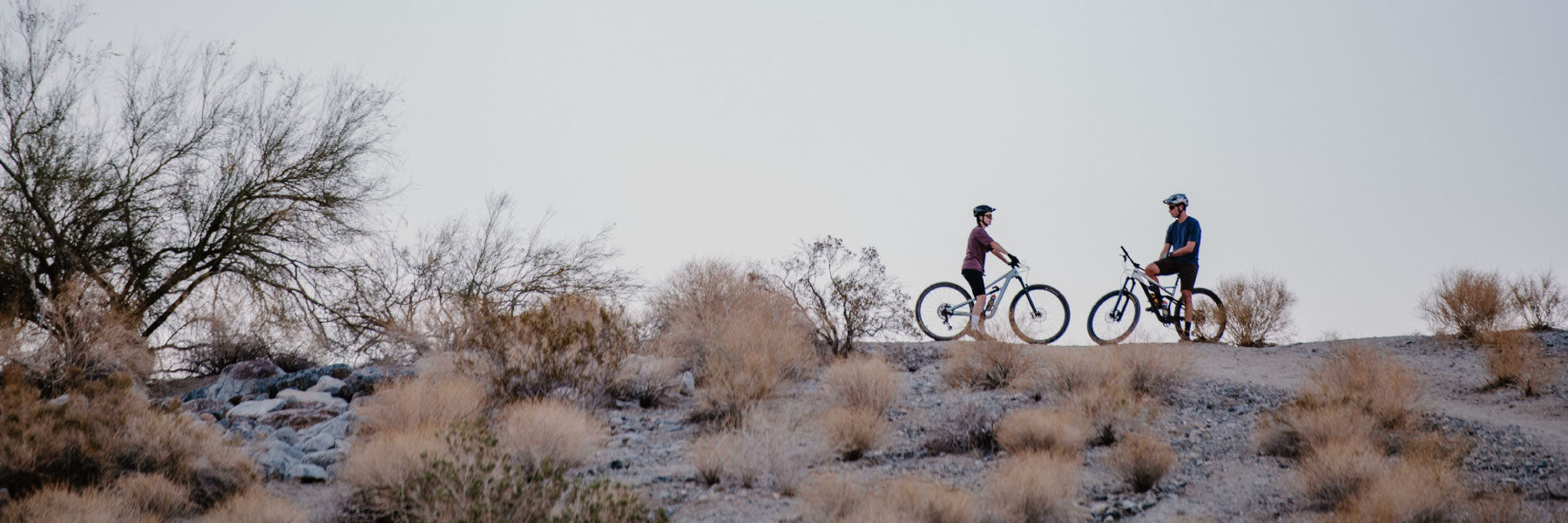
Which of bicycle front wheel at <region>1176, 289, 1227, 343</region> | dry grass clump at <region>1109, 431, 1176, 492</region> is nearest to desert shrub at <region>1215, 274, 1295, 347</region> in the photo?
bicycle front wheel at <region>1176, 289, 1227, 343</region>

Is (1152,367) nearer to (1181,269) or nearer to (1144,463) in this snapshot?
(1181,269)

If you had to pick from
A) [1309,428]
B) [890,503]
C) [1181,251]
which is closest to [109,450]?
[890,503]

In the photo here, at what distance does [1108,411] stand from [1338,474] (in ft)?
7.80

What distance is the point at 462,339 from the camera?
473 inches

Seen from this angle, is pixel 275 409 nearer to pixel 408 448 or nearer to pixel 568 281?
pixel 408 448

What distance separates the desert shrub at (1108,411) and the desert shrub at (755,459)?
2.62 metres

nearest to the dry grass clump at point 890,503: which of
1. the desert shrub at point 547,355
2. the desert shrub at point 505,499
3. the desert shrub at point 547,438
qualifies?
the desert shrub at point 505,499

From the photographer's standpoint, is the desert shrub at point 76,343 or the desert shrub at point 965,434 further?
the desert shrub at point 76,343

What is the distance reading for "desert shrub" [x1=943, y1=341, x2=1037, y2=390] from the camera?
11.7m

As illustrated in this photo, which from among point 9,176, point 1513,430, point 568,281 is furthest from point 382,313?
point 1513,430

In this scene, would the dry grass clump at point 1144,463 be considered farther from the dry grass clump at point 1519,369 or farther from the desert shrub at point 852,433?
the dry grass clump at point 1519,369

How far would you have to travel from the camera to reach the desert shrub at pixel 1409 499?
6316mm

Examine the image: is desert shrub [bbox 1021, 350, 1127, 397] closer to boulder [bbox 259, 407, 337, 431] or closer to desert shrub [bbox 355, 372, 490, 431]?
desert shrub [bbox 355, 372, 490, 431]

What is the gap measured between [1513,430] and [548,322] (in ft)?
29.1
